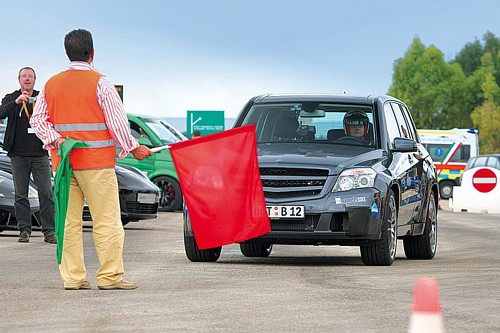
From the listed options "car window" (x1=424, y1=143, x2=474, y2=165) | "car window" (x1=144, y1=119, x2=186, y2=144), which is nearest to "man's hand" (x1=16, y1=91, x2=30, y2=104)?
"car window" (x1=144, y1=119, x2=186, y2=144)

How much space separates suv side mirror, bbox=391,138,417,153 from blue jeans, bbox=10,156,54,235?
4375 millimetres

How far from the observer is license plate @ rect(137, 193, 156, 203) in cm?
2047

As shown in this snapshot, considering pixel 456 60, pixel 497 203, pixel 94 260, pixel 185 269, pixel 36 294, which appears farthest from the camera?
pixel 456 60

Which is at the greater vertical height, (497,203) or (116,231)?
(116,231)

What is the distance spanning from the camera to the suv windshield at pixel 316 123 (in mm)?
13695

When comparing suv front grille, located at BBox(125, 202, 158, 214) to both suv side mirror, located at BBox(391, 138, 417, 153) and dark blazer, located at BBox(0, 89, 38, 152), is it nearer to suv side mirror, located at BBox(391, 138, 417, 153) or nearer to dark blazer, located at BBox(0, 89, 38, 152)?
dark blazer, located at BBox(0, 89, 38, 152)

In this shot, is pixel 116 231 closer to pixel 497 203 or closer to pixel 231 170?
pixel 231 170

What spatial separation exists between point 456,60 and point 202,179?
5813 inches

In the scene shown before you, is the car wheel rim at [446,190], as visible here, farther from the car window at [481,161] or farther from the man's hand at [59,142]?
the man's hand at [59,142]

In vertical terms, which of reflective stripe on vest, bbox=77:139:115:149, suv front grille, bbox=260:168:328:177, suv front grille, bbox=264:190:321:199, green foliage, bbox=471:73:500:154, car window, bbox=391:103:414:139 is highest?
reflective stripe on vest, bbox=77:139:115:149

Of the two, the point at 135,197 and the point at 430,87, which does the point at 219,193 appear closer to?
the point at 135,197

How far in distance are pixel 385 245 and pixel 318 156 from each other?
1078mm

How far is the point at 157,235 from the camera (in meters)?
19.0

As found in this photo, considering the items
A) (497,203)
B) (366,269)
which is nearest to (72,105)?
(366,269)
